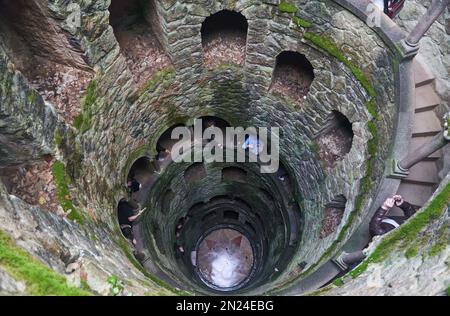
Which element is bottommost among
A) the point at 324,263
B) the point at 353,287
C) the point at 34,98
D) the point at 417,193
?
the point at 353,287

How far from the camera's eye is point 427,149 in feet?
23.0

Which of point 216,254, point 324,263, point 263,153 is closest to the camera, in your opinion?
point 324,263

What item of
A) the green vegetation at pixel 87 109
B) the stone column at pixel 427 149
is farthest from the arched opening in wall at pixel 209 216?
the stone column at pixel 427 149

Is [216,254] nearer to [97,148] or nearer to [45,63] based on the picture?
[97,148]

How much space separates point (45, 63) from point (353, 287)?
23.5ft

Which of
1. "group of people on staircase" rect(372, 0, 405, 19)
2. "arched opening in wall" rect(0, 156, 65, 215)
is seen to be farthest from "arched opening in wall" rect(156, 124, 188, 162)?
"group of people on staircase" rect(372, 0, 405, 19)

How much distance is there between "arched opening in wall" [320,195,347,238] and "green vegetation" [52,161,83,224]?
630cm

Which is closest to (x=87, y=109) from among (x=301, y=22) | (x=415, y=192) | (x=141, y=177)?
(x=141, y=177)

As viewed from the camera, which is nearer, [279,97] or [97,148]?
[97,148]

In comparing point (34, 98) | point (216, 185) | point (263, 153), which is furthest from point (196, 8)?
point (216, 185)

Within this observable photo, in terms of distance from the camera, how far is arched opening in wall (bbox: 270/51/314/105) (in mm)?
10516

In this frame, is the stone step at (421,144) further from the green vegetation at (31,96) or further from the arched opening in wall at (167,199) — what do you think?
the green vegetation at (31,96)

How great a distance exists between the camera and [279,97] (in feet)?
34.9

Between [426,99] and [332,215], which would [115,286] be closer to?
[332,215]
